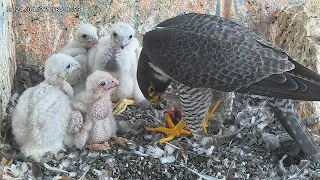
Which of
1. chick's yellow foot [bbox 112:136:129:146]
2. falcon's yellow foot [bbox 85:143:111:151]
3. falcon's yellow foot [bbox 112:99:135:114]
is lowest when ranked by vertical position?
chick's yellow foot [bbox 112:136:129:146]

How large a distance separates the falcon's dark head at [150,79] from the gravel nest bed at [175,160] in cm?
26

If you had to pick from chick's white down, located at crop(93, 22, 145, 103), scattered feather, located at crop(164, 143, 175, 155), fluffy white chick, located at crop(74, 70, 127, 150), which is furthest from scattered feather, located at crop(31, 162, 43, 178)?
chick's white down, located at crop(93, 22, 145, 103)

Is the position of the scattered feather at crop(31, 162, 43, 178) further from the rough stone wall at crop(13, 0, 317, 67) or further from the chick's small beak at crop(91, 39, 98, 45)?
the rough stone wall at crop(13, 0, 317, 67)

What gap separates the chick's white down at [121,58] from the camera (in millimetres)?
3576

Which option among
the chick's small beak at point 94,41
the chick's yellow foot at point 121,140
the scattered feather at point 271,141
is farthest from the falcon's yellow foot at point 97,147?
the scattered feather at point 271,141

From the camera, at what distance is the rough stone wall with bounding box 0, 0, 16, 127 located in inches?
135

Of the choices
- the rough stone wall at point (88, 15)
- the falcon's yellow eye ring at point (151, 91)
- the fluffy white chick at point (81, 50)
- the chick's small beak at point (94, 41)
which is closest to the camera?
the falcon's yellow eye ring at point (151, 91)

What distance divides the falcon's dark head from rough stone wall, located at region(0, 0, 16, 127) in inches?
32.5

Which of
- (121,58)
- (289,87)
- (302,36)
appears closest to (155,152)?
(121,58)

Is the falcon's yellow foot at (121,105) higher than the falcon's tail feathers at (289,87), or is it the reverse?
the falcon's tail feathers at (289,87)

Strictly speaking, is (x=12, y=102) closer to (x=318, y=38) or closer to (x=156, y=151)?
(x=156, y=151)

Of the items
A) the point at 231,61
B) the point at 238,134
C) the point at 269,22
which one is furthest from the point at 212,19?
the point at 269,22

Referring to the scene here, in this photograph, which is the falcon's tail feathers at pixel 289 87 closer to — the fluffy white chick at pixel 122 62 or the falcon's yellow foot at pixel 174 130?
the falcon's yellow foot at pixel 174 130

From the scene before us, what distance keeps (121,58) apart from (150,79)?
31 centimetres
